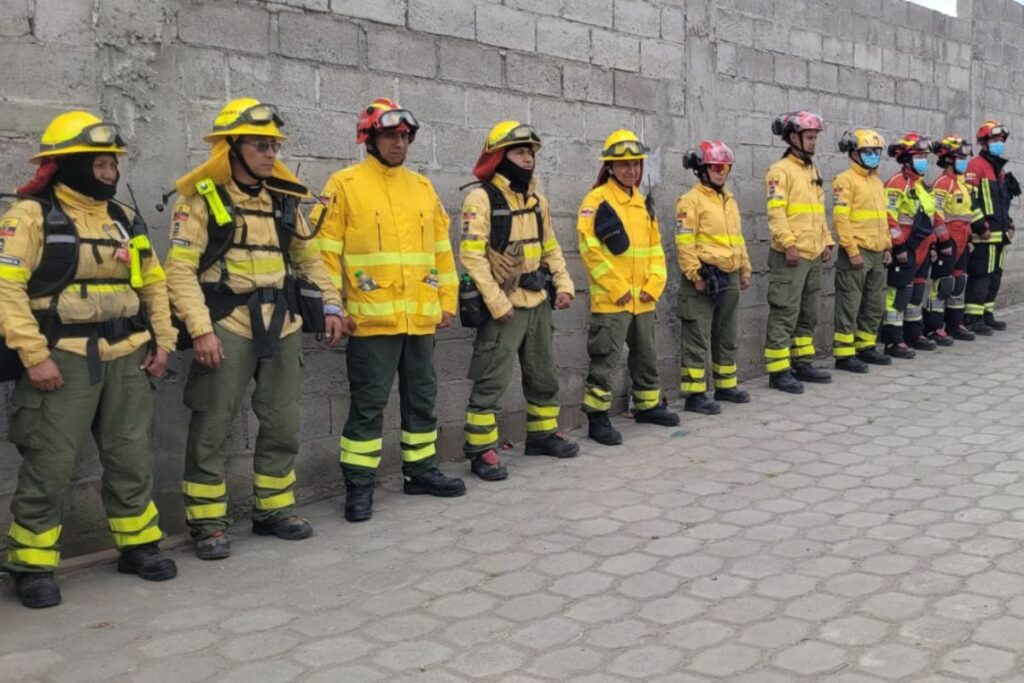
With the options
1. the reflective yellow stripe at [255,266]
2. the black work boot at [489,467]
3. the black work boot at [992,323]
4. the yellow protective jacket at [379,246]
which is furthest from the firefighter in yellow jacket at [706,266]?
the black work boot at [992,323]

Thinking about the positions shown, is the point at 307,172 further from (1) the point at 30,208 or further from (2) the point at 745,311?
(2) the point at 745,311

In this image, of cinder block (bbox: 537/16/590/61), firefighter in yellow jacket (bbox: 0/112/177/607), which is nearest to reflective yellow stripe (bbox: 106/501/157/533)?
firefighter in yellow jacket (bbox: 0/112/177/607)

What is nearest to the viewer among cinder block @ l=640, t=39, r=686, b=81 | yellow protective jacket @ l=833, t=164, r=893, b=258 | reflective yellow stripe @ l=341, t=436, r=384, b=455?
reflective yellow stripe @ l=341, t=436, r=384, b=455

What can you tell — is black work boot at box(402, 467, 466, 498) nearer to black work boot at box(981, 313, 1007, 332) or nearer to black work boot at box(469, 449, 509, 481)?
black work boot at box(469, 449, 509, 481)

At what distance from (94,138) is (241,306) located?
1.04m

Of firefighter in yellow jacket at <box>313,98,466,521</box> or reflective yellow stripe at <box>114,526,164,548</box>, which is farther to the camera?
firefighter in yellow jacket at <box>313,98,466,521</box>

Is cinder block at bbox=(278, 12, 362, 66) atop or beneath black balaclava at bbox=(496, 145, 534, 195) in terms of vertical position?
atop

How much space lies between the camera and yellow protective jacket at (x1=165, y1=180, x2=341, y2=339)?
16.1 ft

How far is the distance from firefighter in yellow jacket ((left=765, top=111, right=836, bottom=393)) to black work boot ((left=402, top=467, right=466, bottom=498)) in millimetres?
3744

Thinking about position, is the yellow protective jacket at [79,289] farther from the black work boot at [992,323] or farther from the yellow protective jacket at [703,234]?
the black work boot at [992,323]

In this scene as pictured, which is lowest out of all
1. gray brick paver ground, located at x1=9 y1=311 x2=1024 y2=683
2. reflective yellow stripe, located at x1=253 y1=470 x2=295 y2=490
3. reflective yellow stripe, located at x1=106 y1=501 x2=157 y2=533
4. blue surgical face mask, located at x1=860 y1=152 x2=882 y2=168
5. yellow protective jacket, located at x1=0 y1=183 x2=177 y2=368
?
gray brick paver ground, located at x1=9 y1=311 x2=1024 y2=683

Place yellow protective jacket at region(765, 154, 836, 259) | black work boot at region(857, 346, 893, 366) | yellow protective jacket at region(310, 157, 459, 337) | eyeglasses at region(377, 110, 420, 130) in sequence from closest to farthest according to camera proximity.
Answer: eyeglasses at region(377, 110, 420, 130) → yellow protective jacket at region(310, 157, 459, 337) → yellow protective jacket at region(765, 154, 836, 259) → black work boot at region(857, 346, 893, 366)

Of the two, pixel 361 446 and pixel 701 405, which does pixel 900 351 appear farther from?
pixel 361 446

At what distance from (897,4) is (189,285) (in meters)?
8.92
